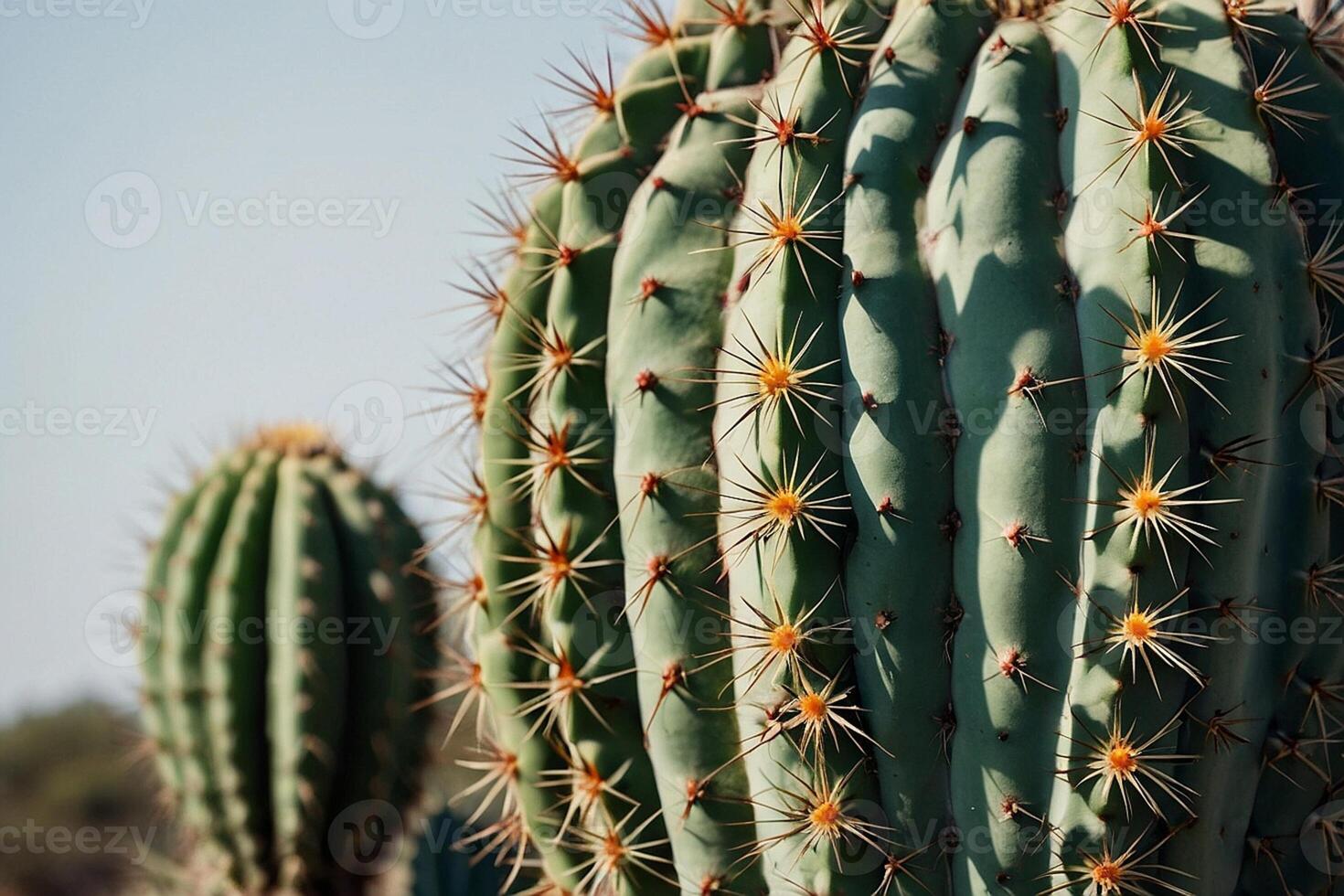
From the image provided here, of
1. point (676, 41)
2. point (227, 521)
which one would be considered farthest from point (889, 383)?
point (227, 521)

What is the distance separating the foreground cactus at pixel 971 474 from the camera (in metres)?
1.86

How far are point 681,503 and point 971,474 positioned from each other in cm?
48

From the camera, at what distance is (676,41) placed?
2.46 m

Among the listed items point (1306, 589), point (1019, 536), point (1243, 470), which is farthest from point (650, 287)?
point (1306, 589)

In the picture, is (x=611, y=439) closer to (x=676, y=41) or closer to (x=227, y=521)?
(x=676, y=41)

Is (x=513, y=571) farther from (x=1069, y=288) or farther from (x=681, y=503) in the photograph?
(x=1069, y=288)

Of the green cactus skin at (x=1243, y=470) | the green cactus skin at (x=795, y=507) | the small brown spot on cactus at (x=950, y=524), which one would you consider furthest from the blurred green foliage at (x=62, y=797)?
the green cactus skin at (x=1243, y=470)

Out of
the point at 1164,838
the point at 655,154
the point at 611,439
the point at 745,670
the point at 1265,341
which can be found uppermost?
the point at 655,154

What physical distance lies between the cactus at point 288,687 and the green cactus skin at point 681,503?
2.37 meters

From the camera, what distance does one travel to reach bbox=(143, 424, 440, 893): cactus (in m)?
4.43

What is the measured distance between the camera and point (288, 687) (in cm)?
440

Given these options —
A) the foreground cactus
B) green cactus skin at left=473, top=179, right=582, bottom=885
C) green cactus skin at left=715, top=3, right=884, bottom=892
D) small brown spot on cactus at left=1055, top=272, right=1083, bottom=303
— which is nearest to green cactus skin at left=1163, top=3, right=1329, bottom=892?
the foreground cactus

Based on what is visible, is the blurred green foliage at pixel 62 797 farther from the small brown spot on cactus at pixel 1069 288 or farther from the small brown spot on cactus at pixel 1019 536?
the small brown spot on cactus at pixel 1069 288

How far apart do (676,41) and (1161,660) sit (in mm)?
1432
